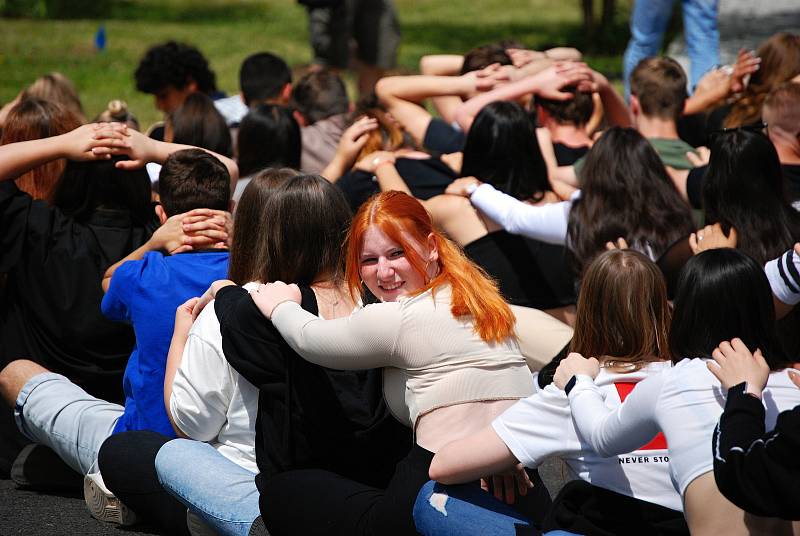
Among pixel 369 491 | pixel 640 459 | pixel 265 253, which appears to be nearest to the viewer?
pixel 640 459

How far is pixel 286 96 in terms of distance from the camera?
7.83 meters

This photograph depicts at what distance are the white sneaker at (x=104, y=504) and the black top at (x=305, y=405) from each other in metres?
0.83

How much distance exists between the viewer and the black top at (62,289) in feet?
14.9

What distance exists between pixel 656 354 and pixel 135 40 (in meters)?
15.1

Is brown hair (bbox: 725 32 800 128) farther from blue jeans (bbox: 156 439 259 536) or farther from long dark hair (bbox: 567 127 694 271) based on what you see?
blue jeans (bbox: 156 439 259 536)

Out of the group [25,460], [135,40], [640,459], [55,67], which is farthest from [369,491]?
[135,40]

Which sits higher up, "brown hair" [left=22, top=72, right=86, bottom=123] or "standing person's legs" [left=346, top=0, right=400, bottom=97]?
"brown hair" [left=22, top=72, right=86, bottom=123]

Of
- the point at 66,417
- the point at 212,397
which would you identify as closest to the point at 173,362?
the point at 212,397

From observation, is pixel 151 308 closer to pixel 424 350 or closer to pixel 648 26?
pixel 424 350

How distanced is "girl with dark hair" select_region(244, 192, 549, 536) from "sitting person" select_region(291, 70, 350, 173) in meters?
3.59

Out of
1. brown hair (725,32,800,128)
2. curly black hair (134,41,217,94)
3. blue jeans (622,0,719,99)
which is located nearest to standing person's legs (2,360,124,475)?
curly black hair (134,41,217,94)

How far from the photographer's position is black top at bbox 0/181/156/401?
4539 mm

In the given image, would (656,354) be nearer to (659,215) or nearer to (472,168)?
(659,215)

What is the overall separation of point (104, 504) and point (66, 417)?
41cm
